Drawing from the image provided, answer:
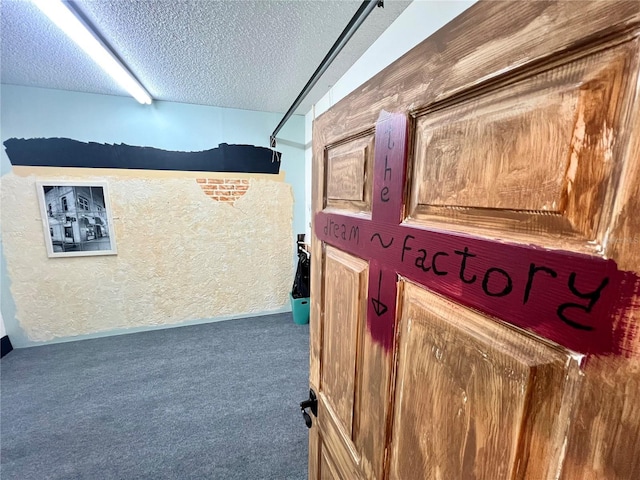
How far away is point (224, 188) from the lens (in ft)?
10.5

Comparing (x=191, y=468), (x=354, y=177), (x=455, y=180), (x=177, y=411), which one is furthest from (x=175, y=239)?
(x=455, y=180)

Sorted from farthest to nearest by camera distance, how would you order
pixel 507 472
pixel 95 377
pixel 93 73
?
pixel 95 377
pixel 93 73
pixel 507 472

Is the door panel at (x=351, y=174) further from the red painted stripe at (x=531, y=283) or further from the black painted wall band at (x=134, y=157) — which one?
the black painted wall band at (x=134, y=157)

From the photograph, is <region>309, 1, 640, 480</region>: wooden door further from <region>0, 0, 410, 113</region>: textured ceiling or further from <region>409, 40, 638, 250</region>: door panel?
<region>0, 0, 410, 113</region>: textured ceiling

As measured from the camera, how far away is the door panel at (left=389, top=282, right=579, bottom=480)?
A: 36cm

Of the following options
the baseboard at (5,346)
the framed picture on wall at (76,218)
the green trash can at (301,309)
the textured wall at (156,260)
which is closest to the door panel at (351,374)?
the green trash can at (301,309)

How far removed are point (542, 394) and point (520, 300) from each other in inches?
5.2

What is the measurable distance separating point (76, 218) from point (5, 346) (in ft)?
5.04

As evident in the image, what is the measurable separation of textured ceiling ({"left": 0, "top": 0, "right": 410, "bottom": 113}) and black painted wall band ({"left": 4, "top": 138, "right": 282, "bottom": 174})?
55 centimetres

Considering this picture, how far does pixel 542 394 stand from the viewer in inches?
14.4

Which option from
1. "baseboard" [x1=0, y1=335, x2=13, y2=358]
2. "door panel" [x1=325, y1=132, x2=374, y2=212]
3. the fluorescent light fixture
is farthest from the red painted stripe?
"baseboard" [x1=0, y1=335, x2=13, y2=358]

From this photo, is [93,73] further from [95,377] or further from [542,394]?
[542,394]

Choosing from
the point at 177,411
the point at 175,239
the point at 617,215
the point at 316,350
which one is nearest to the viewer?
the point at 617,215

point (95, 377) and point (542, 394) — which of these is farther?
point (95, 377)
